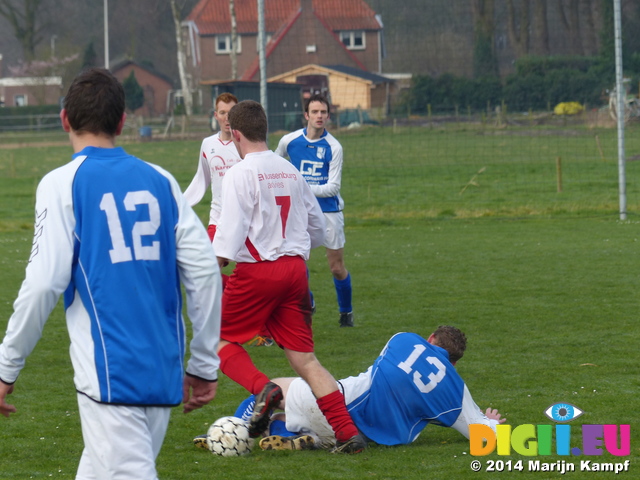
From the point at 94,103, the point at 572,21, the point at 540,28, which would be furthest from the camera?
the point at 540,28

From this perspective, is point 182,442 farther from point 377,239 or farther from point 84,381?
point 377,239

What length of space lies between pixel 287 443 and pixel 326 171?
391 centimetres

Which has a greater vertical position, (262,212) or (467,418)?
(262,212)

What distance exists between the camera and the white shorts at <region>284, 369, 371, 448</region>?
4.77 m

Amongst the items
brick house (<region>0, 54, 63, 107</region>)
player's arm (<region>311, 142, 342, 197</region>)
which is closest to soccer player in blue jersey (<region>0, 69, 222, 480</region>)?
player's arm (<region>311, 142, 342, 197</region>)

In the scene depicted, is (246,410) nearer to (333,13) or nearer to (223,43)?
(333,13)

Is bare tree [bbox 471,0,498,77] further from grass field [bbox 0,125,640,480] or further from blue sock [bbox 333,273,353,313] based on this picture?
blue sock [bbox 333,273,353,313]

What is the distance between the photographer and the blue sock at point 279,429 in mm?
4926

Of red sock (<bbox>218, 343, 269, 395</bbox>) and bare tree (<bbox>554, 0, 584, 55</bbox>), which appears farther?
bare tree (<bbox>554, 0, 584, 55</bbox>)

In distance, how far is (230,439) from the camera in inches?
184

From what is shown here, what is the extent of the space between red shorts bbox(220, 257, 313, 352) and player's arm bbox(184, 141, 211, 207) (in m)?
2.93

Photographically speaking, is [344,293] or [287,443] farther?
[344,293]

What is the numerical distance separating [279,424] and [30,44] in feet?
202

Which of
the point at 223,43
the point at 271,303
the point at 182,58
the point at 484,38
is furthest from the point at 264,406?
the point at 182,58
